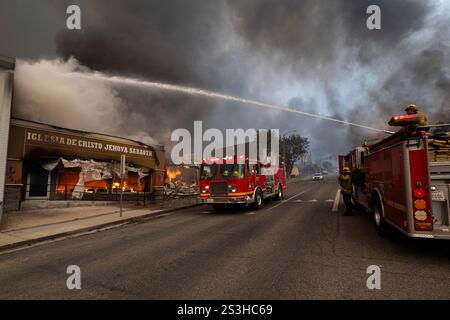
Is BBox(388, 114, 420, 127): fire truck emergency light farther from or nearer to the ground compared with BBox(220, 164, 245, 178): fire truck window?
farther from the ground

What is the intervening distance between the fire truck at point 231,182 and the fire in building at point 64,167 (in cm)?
412

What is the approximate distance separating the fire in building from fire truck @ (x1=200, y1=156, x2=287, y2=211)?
4117mm

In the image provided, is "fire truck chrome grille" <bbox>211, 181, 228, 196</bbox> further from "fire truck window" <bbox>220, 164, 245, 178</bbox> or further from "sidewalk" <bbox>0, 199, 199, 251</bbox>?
"sidewalk" <bbox>0, 199, 199, 251</bbox>

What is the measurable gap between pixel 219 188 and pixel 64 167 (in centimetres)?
899

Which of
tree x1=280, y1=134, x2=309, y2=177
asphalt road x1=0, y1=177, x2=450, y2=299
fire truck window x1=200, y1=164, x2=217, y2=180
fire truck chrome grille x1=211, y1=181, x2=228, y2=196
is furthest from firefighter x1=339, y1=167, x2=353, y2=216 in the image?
tree x1=280, y1=134, x2=309, y2=177

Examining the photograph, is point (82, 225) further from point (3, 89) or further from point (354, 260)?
point (354, 260)

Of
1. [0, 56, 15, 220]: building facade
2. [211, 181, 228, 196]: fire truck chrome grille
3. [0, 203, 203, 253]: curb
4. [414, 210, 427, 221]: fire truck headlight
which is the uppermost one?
[0, 56, 15, 220]: building facade

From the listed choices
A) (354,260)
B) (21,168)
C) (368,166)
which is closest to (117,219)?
(21,168)

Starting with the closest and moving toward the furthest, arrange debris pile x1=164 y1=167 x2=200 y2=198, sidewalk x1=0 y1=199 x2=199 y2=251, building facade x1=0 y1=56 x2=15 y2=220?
sidewalk x1=0 y1=199 x2=199 y2=251 < building facade x1=0 y1=56 x2=15 y2=220 < debris pile x1=164 y1=167 x2=200 y2=198

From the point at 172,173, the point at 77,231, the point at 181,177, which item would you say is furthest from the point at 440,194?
the point at 181,177

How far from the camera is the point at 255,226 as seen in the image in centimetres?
815

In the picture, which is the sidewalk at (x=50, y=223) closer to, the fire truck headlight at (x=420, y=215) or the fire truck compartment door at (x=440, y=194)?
the fire truck headlight at (x=420, y=215)

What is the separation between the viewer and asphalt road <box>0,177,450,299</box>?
358 cm
